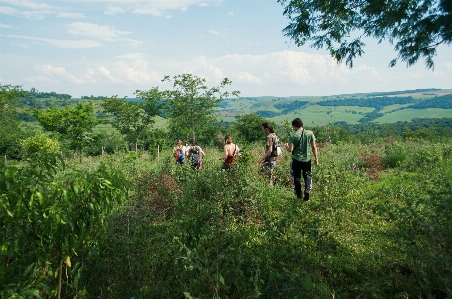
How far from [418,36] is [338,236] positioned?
288 centimetres

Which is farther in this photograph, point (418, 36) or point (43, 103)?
point (43, 103)

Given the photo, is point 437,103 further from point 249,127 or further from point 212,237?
point 212,237

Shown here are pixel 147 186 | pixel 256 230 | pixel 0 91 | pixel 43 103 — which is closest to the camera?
pixel 256 230

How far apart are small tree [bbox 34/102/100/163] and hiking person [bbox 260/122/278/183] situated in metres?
26.4

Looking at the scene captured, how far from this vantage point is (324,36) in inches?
178

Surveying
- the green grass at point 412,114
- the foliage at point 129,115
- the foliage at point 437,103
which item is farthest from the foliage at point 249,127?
the foliage at point 437,103

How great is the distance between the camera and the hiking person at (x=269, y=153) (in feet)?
24.4

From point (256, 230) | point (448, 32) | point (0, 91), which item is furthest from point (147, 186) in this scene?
point (0, 91)

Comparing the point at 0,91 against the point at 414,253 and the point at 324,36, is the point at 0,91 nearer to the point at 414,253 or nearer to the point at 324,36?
the point at 324,36

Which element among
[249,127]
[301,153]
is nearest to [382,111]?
[249,127]

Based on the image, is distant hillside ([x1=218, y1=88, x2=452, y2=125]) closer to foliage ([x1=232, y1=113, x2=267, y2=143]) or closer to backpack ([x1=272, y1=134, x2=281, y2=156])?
foliage ([x1=232, y1=113, x2=267, y2=143])

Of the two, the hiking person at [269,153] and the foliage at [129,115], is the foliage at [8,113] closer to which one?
the foliage at [129,115]

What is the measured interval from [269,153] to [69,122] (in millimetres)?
27740

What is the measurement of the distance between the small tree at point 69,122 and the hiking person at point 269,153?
26396 millimetres
